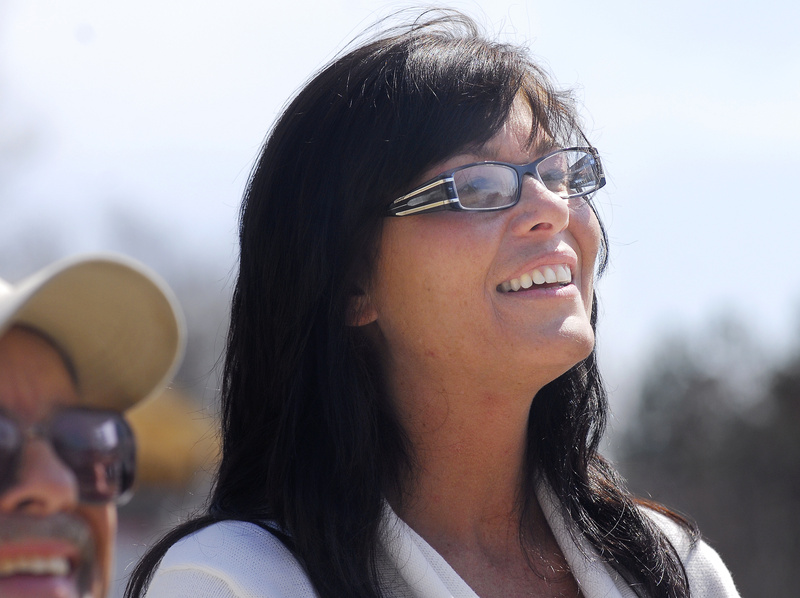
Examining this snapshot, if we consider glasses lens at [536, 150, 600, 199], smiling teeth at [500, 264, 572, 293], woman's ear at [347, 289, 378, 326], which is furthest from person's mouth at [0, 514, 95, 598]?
glasses lens at [536, 150, 600, 199]

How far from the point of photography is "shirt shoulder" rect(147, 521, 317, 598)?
5.74ft

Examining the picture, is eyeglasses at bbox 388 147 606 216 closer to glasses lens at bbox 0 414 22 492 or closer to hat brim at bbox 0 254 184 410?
hat brim at bbox 0 254 184 410

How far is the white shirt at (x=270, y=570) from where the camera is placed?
176cm

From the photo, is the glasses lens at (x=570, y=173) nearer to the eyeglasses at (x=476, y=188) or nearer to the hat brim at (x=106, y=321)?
the eyeglasses at (x=476, y=188)

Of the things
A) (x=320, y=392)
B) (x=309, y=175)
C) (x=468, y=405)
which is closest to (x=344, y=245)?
(x=309, y=175)

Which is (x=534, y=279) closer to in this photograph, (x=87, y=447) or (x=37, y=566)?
(x=87, y=447)

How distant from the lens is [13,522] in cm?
127

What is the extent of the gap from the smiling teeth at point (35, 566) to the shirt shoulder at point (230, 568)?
46 cm

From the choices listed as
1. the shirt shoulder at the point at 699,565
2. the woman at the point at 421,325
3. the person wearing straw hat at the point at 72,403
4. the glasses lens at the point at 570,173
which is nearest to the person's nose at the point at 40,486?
the person wearing straw hat at the point at 72,403

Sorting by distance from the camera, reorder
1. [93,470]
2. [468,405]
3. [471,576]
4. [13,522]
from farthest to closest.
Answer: [468,405] → [471,576] → [93,470] → [13,522]

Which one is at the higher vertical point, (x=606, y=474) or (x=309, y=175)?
(x=309, y=175)

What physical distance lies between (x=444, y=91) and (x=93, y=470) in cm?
119

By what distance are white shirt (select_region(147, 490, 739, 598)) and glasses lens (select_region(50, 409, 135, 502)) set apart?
1.02 ft

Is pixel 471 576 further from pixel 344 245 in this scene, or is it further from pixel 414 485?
pixel 344 245
